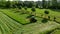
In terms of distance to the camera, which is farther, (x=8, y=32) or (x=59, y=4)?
(x=59, y=4)

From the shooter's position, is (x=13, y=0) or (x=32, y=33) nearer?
(x=32, y=33)

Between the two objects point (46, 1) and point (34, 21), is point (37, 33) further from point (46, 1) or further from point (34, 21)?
point (46, 1)

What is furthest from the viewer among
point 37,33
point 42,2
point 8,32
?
point 42,2

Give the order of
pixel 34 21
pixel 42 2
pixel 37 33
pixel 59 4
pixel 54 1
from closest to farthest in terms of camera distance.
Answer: pixel 37 33
pixel 34 21
pixel 59 4
pixel 54 1
pixel 42 2

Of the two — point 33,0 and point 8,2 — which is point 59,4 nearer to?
point 33,0


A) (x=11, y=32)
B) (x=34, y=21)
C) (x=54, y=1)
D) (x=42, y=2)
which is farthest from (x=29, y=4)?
(x=11, y=32)

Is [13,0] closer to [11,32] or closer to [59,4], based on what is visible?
[59,4]

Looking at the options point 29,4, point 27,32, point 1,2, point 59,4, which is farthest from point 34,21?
point 1,2

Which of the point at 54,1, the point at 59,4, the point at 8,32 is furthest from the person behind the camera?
the point at 54,1

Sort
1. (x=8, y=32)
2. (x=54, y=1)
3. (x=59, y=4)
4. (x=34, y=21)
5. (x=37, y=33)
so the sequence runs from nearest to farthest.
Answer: (x=37, y=33) → (x=8, y=32) → (x=34, y=21) → (x=59, y=4) → (x=54, y=1)
